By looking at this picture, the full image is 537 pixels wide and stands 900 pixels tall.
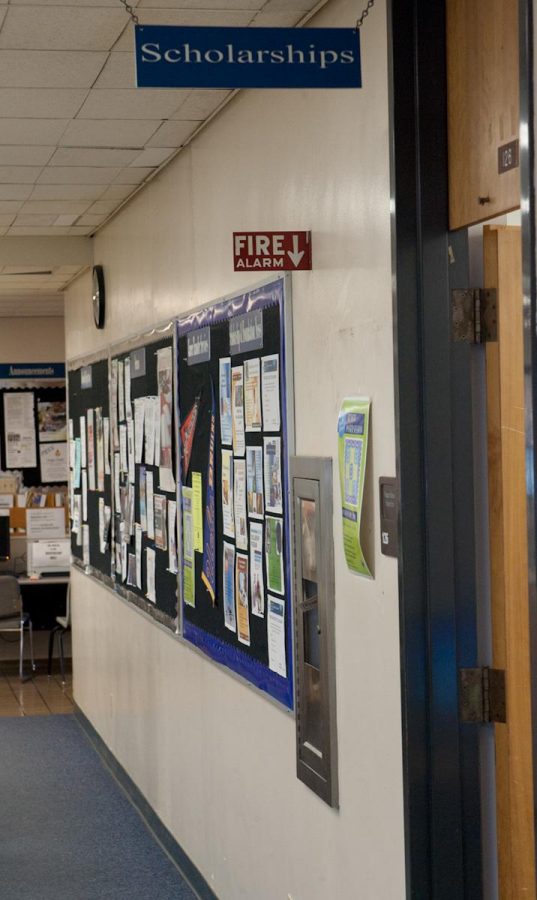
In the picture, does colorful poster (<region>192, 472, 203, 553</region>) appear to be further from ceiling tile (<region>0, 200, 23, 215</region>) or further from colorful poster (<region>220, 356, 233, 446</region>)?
ceiling tile (<region>0, 200, 23, 215</region>)

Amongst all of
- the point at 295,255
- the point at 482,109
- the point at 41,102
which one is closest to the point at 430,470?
the point at 482,109

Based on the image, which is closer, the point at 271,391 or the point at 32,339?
the point at 271,391

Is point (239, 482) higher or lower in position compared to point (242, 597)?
higher

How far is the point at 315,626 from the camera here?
11.1ft

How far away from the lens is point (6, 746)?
7574 mm

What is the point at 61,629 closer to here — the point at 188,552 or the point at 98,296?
the point at 98,296

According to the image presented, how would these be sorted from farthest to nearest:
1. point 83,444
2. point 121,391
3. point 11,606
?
point 11,606
point 83,444
point 121,391

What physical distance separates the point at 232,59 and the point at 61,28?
108 centimetres

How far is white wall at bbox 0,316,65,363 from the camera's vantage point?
1204 centimetres

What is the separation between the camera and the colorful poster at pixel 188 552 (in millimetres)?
4776

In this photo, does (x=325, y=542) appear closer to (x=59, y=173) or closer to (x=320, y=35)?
(x=320, y=35)

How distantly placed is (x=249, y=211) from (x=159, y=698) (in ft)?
8.25

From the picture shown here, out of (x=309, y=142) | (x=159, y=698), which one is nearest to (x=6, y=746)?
(x=159, y=698)

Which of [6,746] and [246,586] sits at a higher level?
[246,586]
